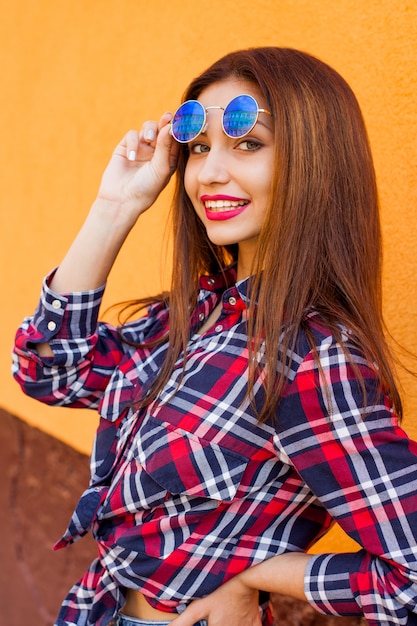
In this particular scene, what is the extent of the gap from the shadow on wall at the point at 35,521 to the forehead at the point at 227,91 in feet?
5.60

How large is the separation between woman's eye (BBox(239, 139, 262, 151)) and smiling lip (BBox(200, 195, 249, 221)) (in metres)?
0.09

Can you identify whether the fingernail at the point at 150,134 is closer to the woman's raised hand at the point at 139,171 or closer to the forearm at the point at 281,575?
the woman's raised hand at the point at 139,171

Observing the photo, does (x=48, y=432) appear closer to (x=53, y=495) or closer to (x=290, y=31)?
(x=53, y=495)

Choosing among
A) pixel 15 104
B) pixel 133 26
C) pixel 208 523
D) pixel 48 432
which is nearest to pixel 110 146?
pixel 133 26

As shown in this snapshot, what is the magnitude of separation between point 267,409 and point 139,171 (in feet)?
2.34

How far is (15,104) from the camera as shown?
3.42m

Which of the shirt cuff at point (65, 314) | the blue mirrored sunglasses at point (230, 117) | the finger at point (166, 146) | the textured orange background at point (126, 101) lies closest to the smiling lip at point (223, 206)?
the blue mirrored sunglasses at point (230, 117)

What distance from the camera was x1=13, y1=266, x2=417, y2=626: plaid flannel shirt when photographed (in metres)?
1.17

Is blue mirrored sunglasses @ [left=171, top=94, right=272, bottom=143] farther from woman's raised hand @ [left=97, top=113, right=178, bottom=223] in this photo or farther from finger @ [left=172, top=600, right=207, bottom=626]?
finger @ [left=172, top=600, right=207, bottom=626]

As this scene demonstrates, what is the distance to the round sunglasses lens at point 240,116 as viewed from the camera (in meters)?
1.36

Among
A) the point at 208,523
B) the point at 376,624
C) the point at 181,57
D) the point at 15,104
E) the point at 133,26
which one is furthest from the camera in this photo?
the point at 15,104

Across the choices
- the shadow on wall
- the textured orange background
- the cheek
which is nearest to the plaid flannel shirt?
the cheek

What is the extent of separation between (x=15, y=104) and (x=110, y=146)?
2.96ft

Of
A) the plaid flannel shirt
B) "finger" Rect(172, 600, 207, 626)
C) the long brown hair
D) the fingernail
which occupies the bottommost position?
"finger" Rect(172, 600, 207, 626)
